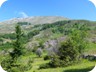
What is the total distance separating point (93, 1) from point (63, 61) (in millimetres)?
15784

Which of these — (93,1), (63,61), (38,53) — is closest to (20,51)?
(63,61)

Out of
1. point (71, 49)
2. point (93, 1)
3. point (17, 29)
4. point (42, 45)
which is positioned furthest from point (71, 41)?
point (42, 45)

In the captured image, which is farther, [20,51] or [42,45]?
[42,45]

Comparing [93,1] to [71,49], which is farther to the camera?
[71,49]

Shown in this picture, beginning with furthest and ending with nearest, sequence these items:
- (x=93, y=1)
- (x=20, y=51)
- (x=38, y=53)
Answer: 1. (x=38, y=53)
2. (x=20, y=51)
3. (x=93, y=1)

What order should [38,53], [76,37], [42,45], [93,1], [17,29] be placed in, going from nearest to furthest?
1. [93,1]
2. [17,29]
3. [76,37]
4. [38,53]
5. [42,45]

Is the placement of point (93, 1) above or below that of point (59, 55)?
above

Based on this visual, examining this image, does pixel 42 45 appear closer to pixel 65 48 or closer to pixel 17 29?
pixel 65 48

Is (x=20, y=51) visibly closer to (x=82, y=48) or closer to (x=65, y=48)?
(x=65, y=48)

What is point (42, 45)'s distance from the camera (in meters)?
59.7

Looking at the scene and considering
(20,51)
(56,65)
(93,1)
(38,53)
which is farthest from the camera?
(38,53)

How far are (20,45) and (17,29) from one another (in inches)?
119

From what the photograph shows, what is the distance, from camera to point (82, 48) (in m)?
27.9

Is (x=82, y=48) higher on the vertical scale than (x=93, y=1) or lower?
lower
